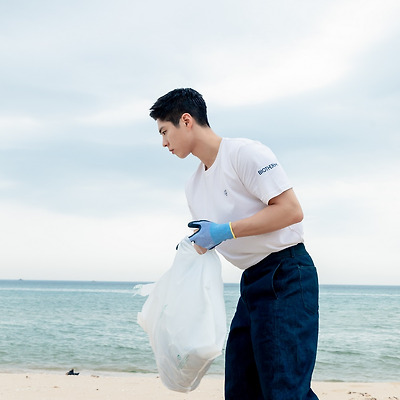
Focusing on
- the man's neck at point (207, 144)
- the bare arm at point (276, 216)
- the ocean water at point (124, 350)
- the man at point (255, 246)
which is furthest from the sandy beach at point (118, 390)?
the bare arm at point (276, 216)

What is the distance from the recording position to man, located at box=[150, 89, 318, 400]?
86.0 inches

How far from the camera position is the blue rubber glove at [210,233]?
7.35ft

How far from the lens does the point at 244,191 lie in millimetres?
2332

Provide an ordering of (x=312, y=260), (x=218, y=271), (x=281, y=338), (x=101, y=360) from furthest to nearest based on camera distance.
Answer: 1. (x=101, y=360)
2. (x=218, y=271)
3. (x=312, y=260)
4. (x=281, y=338)

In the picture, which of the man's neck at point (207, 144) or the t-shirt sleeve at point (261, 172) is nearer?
the t-shirt sleeve at point (261, 172)

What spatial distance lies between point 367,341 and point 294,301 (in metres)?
14.3

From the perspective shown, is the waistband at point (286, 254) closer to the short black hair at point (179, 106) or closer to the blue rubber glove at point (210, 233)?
the blue rubber glove at point (210, 233)

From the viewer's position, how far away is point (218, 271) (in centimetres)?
250

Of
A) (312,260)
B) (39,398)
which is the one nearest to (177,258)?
(312,260)

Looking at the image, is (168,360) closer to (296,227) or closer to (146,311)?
(146,311)

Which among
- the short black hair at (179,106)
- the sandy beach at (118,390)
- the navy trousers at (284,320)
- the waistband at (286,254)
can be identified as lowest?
the sandy beach at (118,390)

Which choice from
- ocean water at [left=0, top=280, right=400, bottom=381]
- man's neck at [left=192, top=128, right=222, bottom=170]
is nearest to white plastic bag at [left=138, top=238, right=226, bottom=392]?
man's neck at [left=192, top=128, right=222, bottom=170]

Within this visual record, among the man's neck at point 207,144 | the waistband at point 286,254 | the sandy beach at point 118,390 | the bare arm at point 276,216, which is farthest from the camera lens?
the sandy beach at point 118,390

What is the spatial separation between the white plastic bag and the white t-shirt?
0.13 m
